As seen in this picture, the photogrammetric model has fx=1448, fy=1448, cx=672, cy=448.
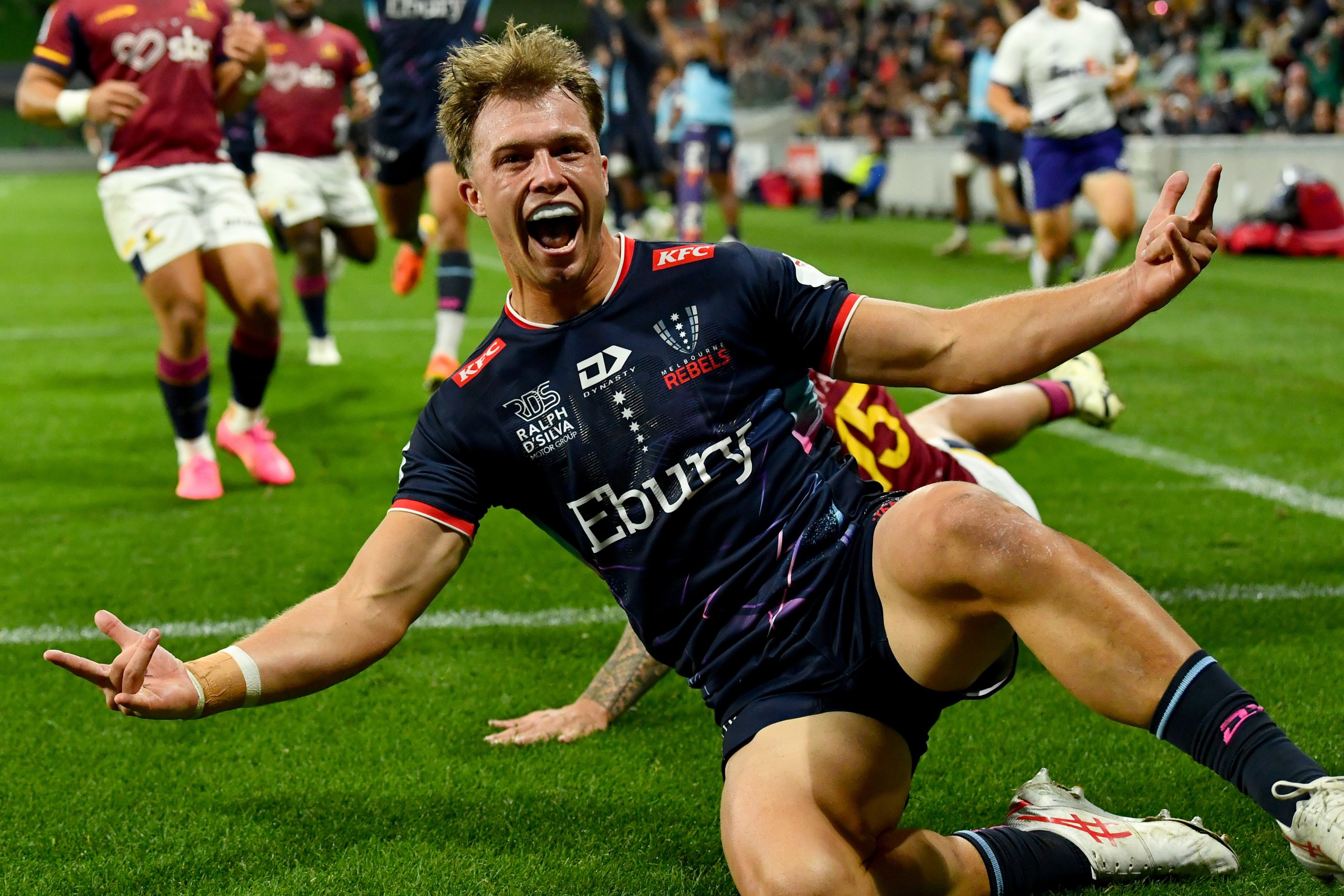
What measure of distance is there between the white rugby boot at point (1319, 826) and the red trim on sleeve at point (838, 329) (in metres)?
1.02

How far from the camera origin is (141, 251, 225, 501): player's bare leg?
5.80m

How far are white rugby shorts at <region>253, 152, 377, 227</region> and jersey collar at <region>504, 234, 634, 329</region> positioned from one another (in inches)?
259

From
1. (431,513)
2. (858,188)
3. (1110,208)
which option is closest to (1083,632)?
(431,513)

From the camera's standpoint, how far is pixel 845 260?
598 inches

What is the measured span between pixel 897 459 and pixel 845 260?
39.1 feet

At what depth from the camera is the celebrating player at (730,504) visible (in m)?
2.41

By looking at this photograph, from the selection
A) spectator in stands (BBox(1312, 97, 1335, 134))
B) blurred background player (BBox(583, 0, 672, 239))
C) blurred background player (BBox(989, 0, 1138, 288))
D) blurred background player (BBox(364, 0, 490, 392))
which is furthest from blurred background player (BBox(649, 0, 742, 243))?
blurred background player (BBox(364, 0, 490, 392))

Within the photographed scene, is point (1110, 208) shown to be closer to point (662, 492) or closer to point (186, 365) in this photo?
point (186, 365)

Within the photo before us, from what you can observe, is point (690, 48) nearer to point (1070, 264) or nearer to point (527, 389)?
point (1070, 264)

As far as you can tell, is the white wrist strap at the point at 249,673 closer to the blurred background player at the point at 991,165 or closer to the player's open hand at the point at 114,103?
the player's open hand at the point at 114,103

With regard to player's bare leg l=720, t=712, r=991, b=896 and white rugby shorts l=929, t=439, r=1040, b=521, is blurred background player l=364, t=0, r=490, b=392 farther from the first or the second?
player's bare leg l=720, t=712, r=991, b=896

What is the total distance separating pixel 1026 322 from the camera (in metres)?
2.42

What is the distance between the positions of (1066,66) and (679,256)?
729 centimetres

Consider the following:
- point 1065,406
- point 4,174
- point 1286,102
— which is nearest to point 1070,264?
point 1286,102
